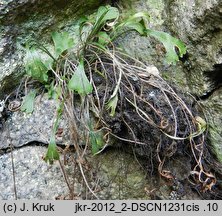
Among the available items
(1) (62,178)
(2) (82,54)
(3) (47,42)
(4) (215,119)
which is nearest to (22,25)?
(3) (47,42)

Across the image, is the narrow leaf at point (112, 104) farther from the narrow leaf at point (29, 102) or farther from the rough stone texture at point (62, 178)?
the narrow leaf at point (29, 102)

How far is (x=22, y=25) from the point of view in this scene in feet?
5.66

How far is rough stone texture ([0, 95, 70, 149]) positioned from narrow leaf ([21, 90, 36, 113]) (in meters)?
0.02

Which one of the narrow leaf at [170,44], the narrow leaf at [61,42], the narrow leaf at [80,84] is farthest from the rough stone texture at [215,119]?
the narrow leaf at [61,42]

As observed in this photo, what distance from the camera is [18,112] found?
1.73 meters

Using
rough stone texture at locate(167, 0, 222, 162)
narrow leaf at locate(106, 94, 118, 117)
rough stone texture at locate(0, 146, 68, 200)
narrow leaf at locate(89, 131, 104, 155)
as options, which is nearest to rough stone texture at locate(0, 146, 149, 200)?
rough stone texture at locate(0, 146, 68, 200)

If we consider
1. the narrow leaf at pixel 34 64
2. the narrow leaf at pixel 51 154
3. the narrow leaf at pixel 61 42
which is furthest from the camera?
the narrow leaf at pixel 61 42

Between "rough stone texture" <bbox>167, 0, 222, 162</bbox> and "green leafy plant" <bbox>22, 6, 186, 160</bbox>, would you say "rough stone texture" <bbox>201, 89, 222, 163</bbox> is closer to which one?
"rough stone texture" <bbox>167, 0, 222, 162</bbox>

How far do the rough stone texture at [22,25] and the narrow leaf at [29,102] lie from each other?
0.31 feet

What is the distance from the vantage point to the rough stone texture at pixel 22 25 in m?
1.68

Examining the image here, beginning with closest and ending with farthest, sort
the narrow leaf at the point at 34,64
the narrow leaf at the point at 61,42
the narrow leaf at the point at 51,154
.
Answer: the narrow leaf at the point at 51,154 → the narrow leaf at the point at 34,64 → the narrow leaf at the point at 61,42

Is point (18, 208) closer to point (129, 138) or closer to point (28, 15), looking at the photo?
point (129, 138)

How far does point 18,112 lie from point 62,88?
0.23m

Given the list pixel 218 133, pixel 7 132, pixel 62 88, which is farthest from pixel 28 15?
pixel 218 133
